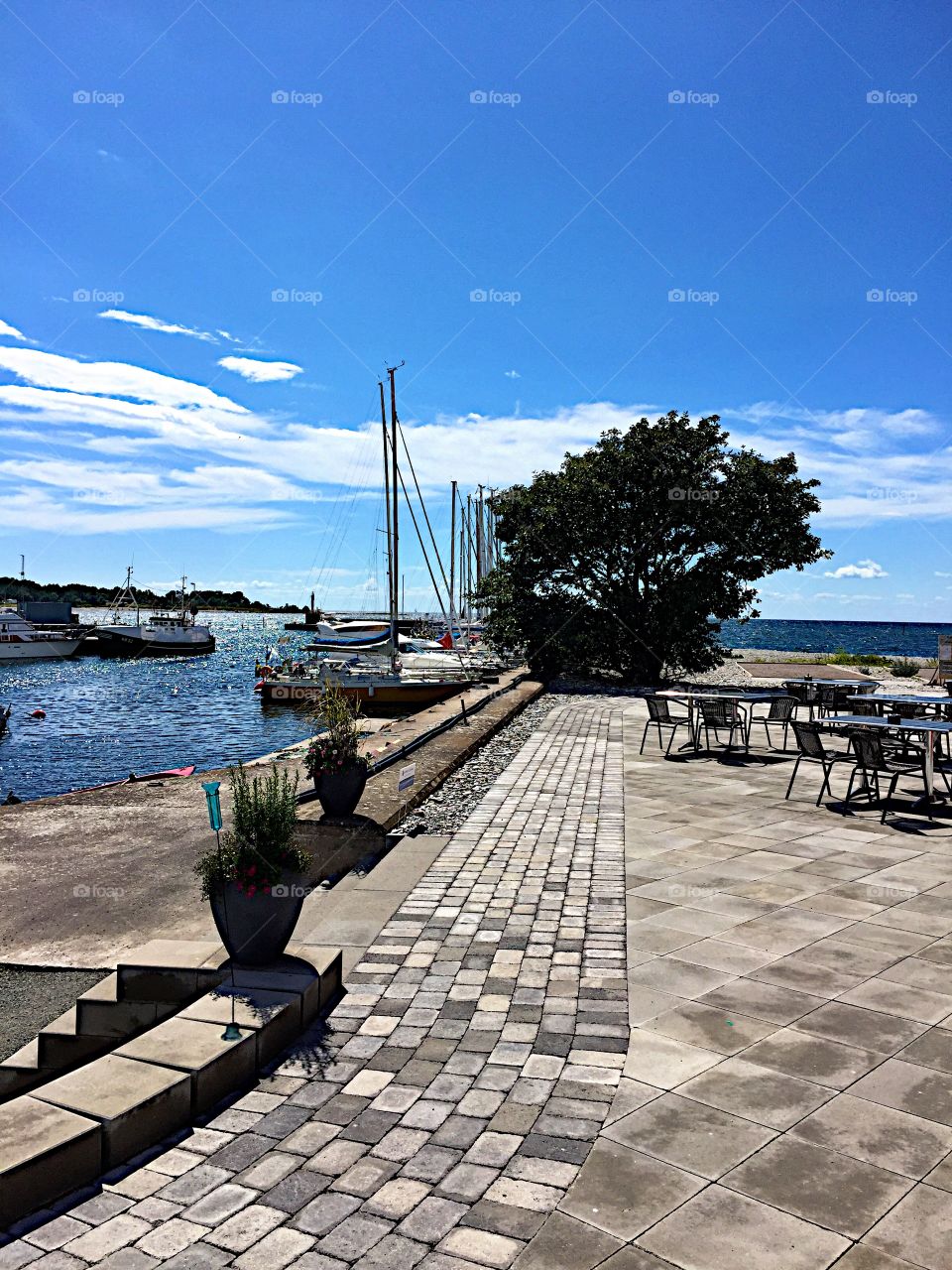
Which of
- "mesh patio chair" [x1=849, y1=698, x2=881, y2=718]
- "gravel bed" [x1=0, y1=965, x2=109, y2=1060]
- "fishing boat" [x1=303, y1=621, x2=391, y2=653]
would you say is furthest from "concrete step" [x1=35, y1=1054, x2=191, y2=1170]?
"fishing boat" [x1=303, y1=621, x2=391, y2=653]

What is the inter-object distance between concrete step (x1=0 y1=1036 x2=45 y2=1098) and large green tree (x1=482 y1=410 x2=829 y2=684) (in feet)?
77.1

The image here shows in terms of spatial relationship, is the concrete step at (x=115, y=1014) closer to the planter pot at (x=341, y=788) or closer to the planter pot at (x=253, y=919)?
the planter pot at (x=253, y=919)

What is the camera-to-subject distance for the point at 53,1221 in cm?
288

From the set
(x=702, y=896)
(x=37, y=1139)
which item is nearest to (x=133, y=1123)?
(x=37, y=1139)

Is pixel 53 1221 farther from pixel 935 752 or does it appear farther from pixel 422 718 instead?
pixel 422 718

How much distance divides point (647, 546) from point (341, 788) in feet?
69.6

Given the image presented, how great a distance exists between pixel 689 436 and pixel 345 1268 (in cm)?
2646

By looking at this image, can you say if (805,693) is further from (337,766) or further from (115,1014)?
(115,1014)

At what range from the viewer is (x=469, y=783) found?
35.4 feet

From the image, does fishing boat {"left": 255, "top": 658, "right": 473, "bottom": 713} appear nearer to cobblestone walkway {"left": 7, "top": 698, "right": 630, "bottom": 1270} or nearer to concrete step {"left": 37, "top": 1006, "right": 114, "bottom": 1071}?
cobblestone walkway {"left": 7, "top": 698, "right": 630, "bottom": 1270}

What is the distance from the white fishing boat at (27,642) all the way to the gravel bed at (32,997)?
76990mm

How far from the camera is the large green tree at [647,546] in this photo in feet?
85.4

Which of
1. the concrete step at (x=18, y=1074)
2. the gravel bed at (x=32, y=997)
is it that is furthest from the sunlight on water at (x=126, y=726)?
the concrete step at (x=18, y=1074)

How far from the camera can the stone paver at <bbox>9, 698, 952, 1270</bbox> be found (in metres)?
2.72
